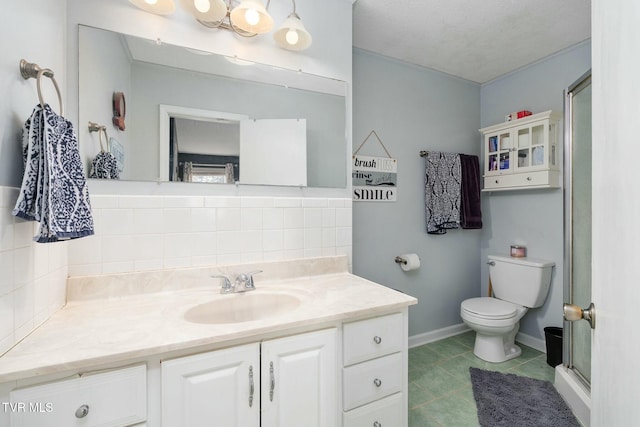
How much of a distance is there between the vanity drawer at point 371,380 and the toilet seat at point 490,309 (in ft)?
3.75

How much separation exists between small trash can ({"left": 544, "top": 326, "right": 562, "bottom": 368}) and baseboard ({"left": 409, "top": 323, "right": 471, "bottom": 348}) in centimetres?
64

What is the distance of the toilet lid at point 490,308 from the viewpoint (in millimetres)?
1975

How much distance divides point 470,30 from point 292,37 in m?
1.29

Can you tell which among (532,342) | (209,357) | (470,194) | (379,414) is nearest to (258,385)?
(209,357)

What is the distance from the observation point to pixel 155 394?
0.81 metres

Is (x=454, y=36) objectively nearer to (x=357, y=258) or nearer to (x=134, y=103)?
(x=357, y=258)

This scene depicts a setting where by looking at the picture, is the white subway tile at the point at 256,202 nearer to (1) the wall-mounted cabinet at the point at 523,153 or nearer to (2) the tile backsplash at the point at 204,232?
(2) the tile backsplash at the point at 204,232

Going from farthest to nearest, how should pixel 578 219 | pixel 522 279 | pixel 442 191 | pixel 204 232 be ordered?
pixel 442 191 → pixel 522 279 → pixel 578 219 → pixel 204 232

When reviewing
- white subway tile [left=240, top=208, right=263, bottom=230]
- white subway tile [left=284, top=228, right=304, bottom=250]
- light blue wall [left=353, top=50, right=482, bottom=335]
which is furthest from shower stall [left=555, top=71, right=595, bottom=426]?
white subway tile [left=240, top=208, right=263, bottom=230]

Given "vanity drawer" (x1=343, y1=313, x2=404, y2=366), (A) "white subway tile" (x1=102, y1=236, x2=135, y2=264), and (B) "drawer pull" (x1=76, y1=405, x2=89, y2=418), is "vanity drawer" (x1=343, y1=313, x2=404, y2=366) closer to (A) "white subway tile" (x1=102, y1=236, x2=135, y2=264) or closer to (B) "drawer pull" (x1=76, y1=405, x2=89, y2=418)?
(B) "drawer pull" (x1=76, y1=405, x2=89, y2=418)

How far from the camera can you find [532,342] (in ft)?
7.59

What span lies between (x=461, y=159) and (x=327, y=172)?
1.47 meters

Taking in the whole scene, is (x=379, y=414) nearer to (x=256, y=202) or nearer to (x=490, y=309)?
(x=256, y=202)

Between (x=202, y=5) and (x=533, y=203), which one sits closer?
(x=202, y=5)
